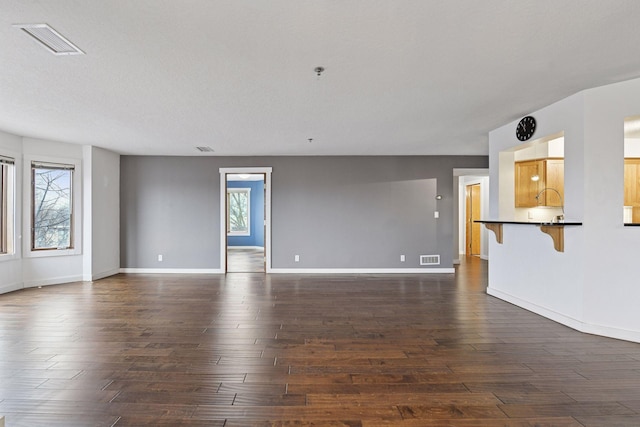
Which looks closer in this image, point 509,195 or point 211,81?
point 211,81

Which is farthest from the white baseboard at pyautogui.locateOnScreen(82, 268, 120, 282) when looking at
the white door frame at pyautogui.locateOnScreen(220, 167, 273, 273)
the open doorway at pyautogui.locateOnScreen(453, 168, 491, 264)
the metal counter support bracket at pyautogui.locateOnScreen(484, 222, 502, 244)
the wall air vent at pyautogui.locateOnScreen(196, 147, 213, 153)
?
the open doorway at pyautogui.locateOnScreen(453, 168, 491, 264)

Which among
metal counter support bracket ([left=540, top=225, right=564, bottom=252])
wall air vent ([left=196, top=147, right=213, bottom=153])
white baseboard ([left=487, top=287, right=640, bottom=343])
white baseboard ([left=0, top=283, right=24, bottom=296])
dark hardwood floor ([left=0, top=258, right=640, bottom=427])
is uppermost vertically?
wall air vent ([left=196, top=147, right=213, bottom=153])

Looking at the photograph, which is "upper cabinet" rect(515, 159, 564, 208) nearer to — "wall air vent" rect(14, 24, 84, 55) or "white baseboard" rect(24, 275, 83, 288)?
"wall air vent" rect(14, 24, 84, 55)

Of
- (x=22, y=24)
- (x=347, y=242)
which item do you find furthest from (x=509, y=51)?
(x=347, y=242)

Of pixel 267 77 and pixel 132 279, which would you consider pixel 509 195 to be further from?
→ pixel 132 279

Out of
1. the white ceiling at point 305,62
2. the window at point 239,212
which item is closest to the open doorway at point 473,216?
the white ceiling at point 305,62

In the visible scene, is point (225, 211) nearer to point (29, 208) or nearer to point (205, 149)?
point (205, 149)

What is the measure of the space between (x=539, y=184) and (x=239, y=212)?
943cm

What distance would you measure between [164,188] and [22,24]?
4.91 m

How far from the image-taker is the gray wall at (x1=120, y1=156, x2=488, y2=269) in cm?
678

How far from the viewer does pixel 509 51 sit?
249 cm

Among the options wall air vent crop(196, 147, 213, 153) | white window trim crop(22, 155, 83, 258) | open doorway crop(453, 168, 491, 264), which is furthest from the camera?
open doorway crop(453, 168, 491, 264)

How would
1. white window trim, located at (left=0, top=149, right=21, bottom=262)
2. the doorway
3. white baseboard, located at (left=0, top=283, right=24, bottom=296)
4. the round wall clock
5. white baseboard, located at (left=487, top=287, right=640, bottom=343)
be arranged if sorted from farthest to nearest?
the doorway, white window trim, located at (left=0, top=149, right=21, bottom=262), white baseboard, located at (left=0, top=283, right=24, bottom=296), the round wall clock, white baseboard, located at (left=487, top=287, right=640, bottom=343)

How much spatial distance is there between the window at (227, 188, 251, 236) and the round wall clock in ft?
30.5
